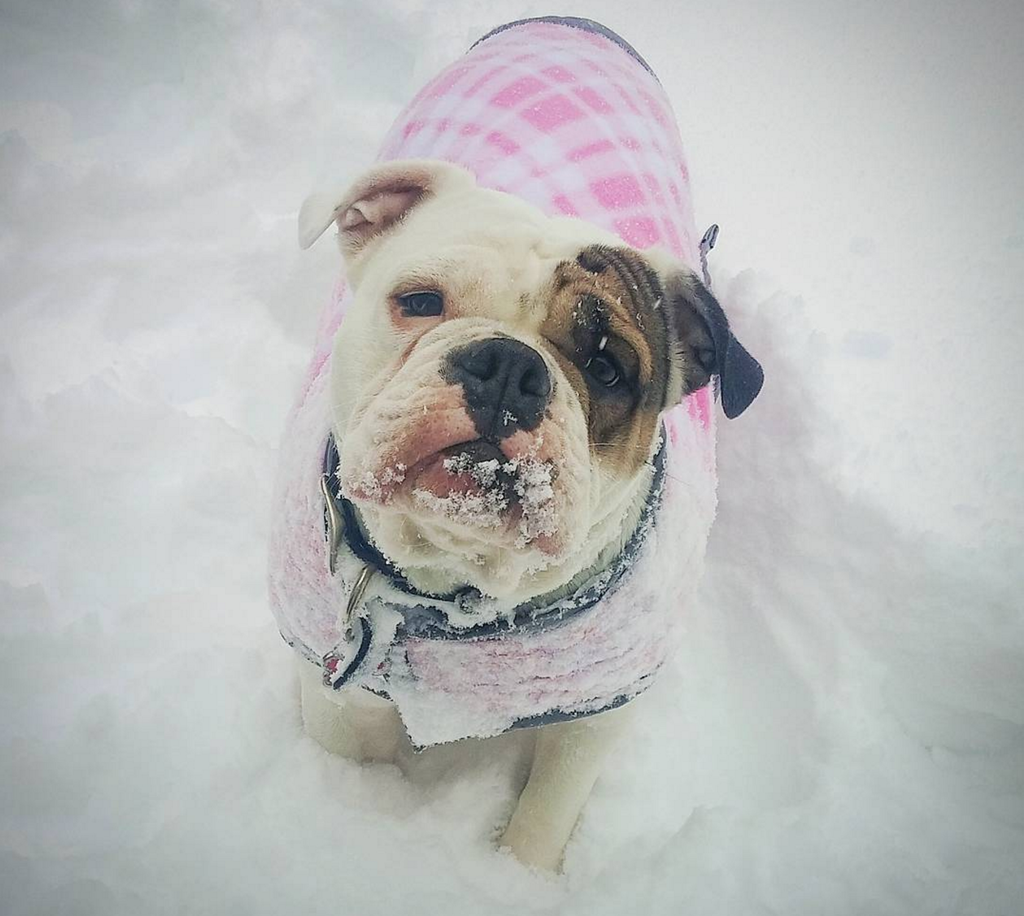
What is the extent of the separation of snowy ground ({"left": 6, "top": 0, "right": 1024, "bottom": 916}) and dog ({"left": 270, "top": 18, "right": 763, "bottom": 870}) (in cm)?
36

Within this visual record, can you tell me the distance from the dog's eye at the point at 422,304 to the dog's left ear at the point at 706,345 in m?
0.44

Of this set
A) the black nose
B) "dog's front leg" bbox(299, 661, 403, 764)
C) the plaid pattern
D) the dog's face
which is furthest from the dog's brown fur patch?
"dog's front leg" bbox(299, 661, 403, 764)

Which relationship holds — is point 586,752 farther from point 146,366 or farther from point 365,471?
point 146,366

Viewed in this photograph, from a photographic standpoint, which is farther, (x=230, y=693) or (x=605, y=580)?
(x=230, y=693)

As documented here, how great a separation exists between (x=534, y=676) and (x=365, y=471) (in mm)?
589

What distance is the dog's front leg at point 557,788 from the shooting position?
1702 mm

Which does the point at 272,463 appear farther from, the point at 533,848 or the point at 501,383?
the point at 501,383

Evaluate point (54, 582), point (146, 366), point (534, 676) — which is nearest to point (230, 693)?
point (54, 582)

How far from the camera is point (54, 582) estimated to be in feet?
6.95

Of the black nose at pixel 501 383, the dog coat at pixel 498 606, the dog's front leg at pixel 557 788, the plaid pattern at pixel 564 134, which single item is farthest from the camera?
the plaid pattern at pixel 564 134

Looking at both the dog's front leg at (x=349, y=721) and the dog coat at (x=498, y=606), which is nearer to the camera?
the dog coat at (x=498, y=606)

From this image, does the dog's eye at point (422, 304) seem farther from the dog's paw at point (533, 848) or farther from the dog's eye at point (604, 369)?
the dog's paw at point (533, 848)

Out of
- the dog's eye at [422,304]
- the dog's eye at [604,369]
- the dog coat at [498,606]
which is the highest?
the dog's eye at [422,304]

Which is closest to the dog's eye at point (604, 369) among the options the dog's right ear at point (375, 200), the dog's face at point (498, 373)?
the dog's face at point (498, 373)
